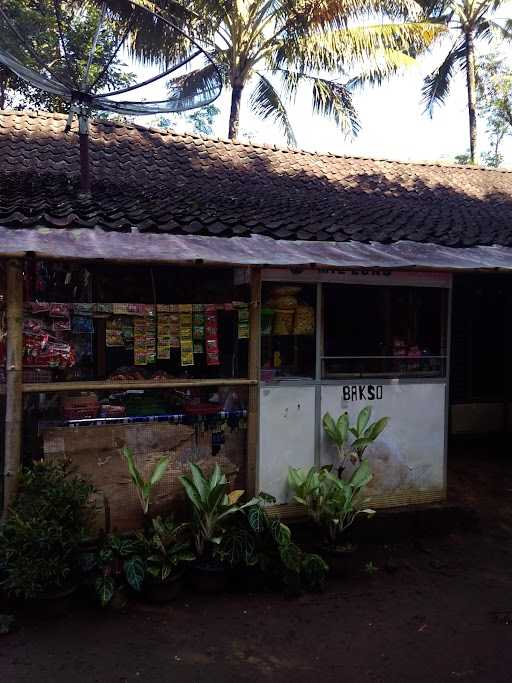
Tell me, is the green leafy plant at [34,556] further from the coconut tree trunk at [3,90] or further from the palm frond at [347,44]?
the coconut tree trunk at [3,90]

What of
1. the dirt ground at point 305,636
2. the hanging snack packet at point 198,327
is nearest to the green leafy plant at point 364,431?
the dirt ground at point 305,636

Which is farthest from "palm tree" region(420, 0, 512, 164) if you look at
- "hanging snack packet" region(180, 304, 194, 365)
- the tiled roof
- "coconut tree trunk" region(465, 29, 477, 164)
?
"hanging snack packet" region(180, 304, 194, 365)

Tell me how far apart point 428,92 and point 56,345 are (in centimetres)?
1778

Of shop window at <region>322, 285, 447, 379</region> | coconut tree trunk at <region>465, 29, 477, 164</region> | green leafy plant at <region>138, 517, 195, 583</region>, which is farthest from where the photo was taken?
coconut tree trunk at <region>465, 29, 477, 164</region>

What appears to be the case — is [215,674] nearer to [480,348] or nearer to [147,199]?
[147,199]

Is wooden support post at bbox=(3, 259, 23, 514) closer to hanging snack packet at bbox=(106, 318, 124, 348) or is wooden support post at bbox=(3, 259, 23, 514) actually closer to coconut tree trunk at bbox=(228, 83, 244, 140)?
hanging snack packet at bbox=(106, 318, 124, 348)

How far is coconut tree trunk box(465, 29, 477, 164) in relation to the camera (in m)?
17.7

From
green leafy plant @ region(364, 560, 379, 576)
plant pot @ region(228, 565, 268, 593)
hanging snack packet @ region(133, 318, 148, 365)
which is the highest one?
hanging snack packet @ region(133, 318, 148, 365)

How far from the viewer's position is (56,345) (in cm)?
427

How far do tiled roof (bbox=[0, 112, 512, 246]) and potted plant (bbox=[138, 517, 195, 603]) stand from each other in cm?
217

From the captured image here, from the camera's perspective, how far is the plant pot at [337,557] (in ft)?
14.5

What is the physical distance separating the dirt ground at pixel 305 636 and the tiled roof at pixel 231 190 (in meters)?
2.64

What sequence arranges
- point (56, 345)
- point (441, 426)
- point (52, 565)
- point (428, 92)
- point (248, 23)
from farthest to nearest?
point (428, 92) → point (248, 23) → point (441, 426) → point (56, 345) → point (52, 565)

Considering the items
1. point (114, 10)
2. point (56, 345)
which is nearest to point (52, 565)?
point (56, 345)
